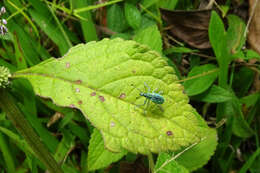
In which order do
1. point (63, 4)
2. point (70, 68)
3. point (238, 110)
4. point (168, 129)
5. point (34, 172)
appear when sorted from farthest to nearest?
point (63, 4)
point (238, 110)
point (34, 172)
point (70, 68)
point (168, 129)

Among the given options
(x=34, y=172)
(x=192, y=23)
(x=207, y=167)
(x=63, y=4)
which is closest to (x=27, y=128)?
(x=34, y=172)

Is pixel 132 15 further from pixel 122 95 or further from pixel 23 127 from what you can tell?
pixel 23 127

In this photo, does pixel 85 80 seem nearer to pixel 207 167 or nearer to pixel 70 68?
pixel 70 68

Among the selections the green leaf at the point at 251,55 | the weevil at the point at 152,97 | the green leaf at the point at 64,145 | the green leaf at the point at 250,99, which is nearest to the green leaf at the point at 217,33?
the green leaf at the point at 251,55

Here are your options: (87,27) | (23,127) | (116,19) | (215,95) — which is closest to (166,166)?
(23,127)

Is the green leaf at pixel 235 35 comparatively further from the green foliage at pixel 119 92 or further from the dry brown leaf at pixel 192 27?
the dry brown leaf at pixel 192 27

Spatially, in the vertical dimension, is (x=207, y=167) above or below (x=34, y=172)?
below
